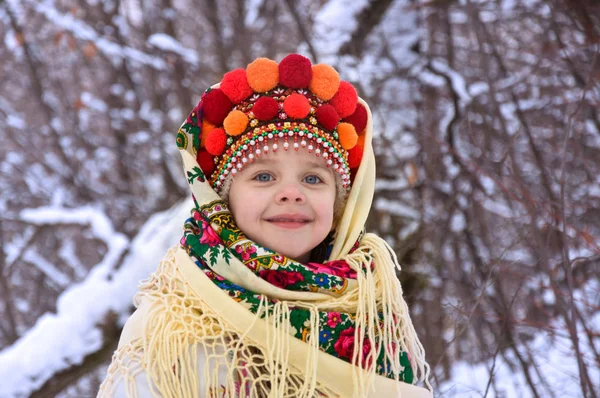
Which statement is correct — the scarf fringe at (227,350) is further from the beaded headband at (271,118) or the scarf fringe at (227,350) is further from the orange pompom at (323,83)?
the orange pompom at (323,83)

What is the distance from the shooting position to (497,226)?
547cm

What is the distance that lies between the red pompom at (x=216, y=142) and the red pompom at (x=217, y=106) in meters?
0.05

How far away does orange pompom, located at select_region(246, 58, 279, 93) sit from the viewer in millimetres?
1737

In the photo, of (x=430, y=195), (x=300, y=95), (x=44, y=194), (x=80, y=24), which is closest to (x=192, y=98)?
(x=80, y=24)

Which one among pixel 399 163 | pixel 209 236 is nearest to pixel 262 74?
pixel 209 236

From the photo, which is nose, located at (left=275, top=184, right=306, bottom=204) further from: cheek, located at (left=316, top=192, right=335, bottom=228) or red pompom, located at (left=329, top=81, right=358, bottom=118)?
red pompom, located at (left=329, top=81, right=358, bottom=118)

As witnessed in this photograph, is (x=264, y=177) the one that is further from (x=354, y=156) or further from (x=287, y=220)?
(x=354, y=156)

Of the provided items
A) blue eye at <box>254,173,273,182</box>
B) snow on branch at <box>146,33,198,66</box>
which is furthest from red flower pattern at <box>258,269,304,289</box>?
snow on branch at <box>146,33,198,66</box>

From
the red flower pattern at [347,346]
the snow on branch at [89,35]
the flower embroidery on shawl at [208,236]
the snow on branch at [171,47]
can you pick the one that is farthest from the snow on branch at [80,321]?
the snow on branch at [89,35]

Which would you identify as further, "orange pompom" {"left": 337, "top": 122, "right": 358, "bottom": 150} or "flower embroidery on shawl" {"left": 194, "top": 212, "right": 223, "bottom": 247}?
"orange pompom" {"left": 337, "top": 122, "right": 358, "bottom": 150}

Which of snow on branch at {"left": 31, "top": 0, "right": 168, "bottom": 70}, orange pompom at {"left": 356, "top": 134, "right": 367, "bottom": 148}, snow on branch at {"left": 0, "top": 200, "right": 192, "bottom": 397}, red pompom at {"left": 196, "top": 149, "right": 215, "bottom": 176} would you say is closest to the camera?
red pompom at {"left": 196, "top": 149, "right": 215, "bottom": 176}

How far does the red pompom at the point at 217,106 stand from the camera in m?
1.77

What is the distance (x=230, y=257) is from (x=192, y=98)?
4.48m

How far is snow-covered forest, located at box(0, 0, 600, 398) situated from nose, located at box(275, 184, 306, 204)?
0.87m
